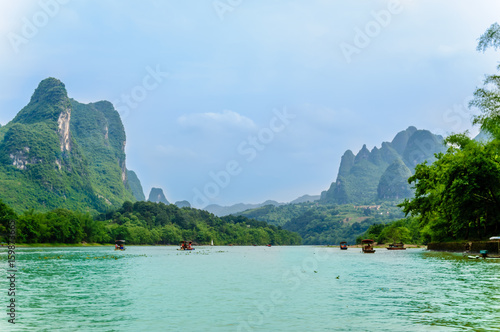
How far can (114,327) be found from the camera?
62.0 feet

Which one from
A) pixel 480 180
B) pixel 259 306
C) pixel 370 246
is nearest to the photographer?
pixel 259 306

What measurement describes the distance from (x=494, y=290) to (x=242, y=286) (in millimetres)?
17654

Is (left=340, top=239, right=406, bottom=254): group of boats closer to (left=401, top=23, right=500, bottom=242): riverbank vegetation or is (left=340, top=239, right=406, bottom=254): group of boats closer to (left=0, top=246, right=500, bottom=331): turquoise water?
(left=401, top=23, right=500, bottom=242): riverbank vegetation

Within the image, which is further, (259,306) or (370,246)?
(370,246)

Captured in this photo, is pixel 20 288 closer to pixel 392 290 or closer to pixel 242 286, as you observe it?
pixel 242 286

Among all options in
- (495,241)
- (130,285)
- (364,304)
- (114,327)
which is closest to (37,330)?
(114,327)

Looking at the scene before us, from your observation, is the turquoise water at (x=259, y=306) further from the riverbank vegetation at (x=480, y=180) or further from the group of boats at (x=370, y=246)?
the group of boats at (x=370, y=246)

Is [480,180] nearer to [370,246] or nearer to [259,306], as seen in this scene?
[259,306]

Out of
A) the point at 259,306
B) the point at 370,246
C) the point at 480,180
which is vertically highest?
the point at 480,180

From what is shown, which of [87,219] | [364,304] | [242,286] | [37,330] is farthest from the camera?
[87,219]

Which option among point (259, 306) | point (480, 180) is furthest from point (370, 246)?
point (259, 306)

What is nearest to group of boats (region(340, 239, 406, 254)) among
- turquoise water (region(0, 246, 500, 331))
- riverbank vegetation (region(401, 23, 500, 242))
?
riverbank vegetation (region(401, 23, 500, 242))

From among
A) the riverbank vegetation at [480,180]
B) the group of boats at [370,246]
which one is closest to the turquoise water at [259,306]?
the riverbank vegetation at [480,180]

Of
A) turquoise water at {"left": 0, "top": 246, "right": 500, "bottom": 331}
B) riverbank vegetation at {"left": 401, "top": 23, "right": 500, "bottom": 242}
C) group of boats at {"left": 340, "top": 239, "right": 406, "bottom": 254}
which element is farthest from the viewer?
group of boats at {"left": 340, "top": 239, "right": 406, "bottom": 254}
